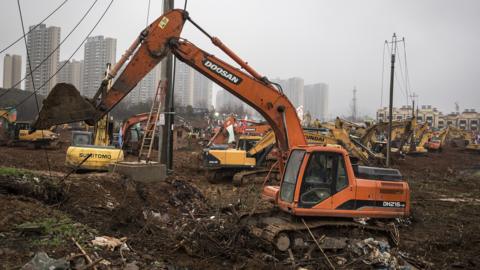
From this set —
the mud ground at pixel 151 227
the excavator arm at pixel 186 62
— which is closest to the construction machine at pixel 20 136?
the mud ground at pixel 151 227

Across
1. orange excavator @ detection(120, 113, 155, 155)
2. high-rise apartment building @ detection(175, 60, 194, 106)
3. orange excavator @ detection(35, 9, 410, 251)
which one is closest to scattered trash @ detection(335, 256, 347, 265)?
orange excavator @ detection(35, 9, 410, 251)

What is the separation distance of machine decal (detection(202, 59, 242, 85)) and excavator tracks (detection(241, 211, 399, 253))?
2.89 m

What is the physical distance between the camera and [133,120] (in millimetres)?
24500

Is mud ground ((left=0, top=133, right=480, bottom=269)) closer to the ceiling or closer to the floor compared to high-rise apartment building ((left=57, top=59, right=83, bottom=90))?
closer to the floor

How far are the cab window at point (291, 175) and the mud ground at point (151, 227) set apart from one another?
41.5 inches

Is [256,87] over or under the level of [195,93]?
under

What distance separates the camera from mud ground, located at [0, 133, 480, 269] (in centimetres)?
727

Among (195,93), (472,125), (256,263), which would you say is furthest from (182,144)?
(472,125)

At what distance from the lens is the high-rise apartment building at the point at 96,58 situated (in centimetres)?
5184

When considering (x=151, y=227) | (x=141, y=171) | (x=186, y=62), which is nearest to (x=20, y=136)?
(x=141, y=171)

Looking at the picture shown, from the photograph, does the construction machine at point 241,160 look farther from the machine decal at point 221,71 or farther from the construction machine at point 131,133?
the machine decal at point 221,71

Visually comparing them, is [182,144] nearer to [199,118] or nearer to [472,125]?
[199,118]

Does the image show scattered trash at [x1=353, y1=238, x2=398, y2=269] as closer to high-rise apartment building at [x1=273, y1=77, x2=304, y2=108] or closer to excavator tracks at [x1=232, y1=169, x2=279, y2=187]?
excavator tracks at [x1=232, y1=169, x2=279, y2=187]

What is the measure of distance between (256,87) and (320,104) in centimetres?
12761
